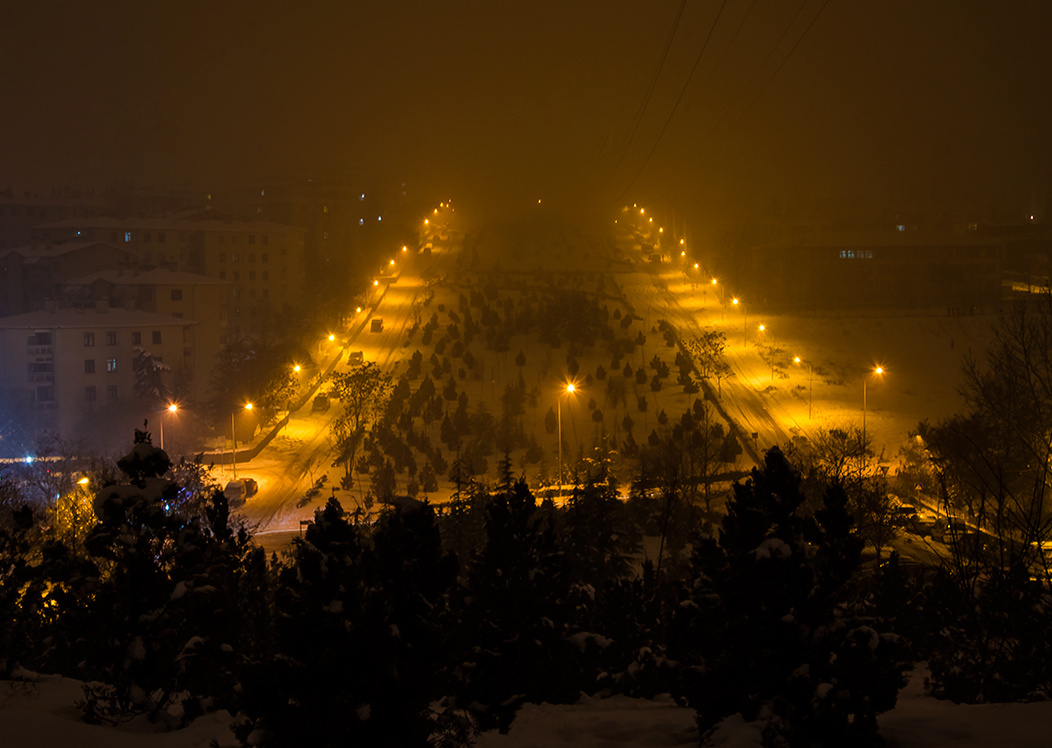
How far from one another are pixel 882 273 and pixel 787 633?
168ft

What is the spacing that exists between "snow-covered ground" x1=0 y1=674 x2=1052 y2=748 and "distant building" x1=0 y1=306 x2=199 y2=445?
3431 centimetres

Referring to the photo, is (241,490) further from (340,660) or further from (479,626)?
(340,660)

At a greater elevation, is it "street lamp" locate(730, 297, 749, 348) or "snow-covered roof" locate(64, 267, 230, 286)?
"snow-covered roof" locate(64, 267, 230, 286)

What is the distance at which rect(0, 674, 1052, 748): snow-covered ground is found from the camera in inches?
213

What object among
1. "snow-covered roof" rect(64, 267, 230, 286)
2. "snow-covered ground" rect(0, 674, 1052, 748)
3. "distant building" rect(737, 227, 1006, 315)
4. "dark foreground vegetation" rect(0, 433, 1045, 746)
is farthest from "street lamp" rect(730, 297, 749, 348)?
"snow-covered ground" rect(0, 674, 1052, 748)

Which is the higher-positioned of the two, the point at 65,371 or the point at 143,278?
the point at 143,278

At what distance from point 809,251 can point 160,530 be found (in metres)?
51.7

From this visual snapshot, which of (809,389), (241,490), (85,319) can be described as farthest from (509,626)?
(85,319)

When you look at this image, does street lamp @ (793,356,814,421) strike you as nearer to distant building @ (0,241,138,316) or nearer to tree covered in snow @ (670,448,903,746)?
tree covered in snow @ (670,448,903,746)

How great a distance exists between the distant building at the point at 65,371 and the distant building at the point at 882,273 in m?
33.5

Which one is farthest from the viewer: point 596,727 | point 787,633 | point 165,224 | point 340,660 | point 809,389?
point 165,224

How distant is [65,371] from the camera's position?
39.7 m

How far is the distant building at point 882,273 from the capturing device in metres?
50.8

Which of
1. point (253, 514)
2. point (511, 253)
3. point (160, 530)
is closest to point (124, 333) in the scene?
Result: point (253, 514)
